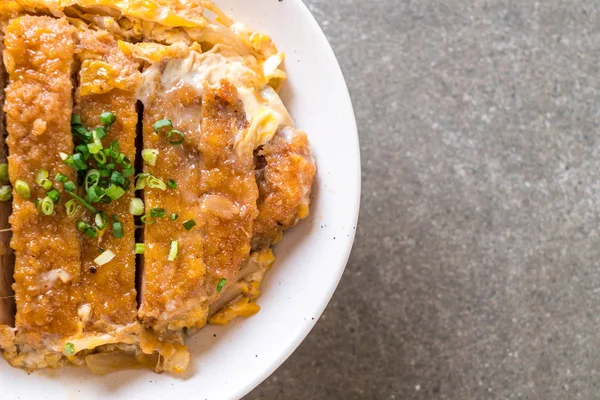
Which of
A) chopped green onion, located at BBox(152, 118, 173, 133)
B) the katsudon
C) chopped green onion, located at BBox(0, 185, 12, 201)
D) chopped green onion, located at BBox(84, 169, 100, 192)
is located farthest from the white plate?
chopped green onion, located at BBox(84, 169, 100, 192)

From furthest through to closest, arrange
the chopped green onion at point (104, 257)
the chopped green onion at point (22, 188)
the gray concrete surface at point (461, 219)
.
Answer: the gray concrete surface at point (461, 219), the chopped green onion at point (104, 257), the chopped green onion at point (22, 188)

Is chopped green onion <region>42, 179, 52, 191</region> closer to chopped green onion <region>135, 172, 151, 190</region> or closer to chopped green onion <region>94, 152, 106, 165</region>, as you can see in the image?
chopped green onion <region>94, 152, 106, 165</region>

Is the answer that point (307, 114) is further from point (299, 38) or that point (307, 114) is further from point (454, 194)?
point (454, 194)

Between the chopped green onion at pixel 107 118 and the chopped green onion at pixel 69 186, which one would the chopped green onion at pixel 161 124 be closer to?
the chopped green onion at pixel 107 118

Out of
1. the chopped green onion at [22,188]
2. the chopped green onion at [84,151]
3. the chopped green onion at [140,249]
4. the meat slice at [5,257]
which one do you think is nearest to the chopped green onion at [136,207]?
the chopped green onion at [140,249]

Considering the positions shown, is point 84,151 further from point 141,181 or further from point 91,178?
point 141,181

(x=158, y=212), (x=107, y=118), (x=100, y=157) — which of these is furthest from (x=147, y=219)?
(x=107, y=118)
